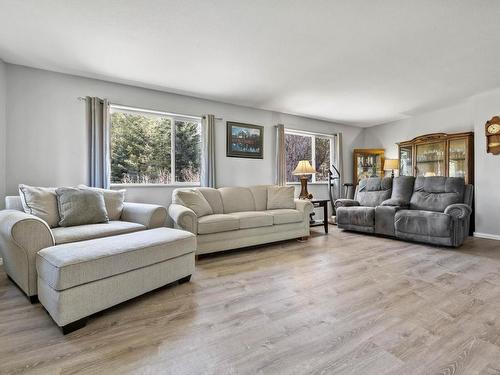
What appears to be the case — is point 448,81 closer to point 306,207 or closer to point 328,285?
point 306,207

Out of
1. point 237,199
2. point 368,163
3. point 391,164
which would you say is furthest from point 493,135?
point 237,199

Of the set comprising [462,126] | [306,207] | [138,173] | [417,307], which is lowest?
[417,307]

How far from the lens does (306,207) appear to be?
4105 mm

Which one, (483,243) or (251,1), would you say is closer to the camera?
(251,1)

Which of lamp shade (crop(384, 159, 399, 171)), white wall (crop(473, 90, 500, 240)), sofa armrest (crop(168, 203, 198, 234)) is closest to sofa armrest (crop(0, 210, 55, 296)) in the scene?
sofa armrest (crop(168, 203, 198, 234))

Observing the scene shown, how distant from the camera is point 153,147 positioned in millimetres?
4000

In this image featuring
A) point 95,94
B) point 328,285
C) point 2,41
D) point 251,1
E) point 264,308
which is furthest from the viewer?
point 95,94

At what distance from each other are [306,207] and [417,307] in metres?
2.30

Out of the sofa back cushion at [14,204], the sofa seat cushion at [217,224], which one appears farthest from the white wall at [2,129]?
the sofa seat cushion at [217,224]

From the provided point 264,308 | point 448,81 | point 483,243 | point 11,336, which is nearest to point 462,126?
point 448,81

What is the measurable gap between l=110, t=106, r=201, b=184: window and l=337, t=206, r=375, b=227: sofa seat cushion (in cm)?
264

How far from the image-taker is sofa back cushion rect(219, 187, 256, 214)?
3973 mm

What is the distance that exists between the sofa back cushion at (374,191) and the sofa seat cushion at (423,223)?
706 millimetres

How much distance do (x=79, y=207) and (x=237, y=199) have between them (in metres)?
2.10
